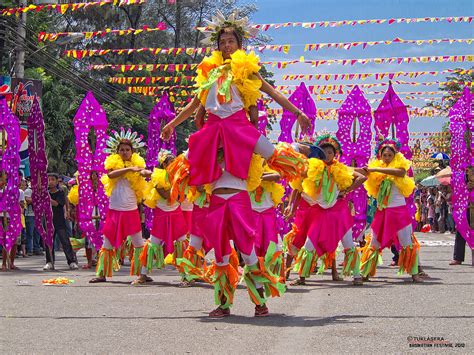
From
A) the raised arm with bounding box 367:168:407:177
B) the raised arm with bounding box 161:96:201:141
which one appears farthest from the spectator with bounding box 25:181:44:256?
the raised arm with bounding box 161:96:201:141

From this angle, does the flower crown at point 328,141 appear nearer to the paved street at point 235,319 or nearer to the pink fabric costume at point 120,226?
the paved street at point 235,319

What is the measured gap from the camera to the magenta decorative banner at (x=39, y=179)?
1470 cm

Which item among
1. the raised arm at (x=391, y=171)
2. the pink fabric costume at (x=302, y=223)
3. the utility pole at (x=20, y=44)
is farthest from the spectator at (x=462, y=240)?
the utility pole at (x=20, y=44)

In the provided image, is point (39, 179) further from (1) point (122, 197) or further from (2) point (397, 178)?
(2) point (397, 178)

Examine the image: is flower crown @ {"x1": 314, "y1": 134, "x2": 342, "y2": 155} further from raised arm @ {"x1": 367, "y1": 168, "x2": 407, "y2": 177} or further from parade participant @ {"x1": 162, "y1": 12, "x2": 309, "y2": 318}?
parade participant @ {"x1": 162, "y1": 12, "x2": 309, "y2": 318}

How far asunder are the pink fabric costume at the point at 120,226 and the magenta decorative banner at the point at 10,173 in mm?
3361

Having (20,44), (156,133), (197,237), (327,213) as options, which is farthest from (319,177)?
(20,44)

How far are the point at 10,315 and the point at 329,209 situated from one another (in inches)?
193

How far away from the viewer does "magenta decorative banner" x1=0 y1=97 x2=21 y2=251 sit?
48.4 feet

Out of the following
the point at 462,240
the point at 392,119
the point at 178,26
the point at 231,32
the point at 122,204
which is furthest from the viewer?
the point at 178,26

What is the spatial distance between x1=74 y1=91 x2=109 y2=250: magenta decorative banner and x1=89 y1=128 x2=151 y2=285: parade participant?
2925 mm

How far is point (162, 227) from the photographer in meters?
11.7

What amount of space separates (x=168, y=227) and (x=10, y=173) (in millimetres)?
4378

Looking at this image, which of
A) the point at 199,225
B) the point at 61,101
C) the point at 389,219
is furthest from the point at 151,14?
the point at 199,225
